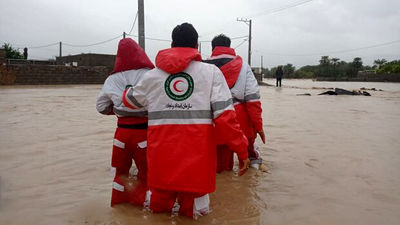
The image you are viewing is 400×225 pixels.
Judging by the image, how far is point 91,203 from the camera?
10.6ft

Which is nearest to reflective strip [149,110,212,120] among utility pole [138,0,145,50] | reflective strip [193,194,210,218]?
reflective strip [193,194,210,218]

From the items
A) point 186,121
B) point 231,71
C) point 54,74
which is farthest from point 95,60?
point 186,121

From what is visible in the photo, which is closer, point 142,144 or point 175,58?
point 175,58

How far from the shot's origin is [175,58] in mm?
2629

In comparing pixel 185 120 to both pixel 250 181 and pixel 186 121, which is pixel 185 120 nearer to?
pixel 186 121

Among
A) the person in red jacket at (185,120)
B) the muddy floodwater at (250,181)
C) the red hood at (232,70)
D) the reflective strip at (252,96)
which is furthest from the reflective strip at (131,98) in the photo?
the reflective strip at (252,96)

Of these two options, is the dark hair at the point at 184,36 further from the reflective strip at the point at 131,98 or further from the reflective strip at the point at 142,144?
the reflective strip at the point at 142,144

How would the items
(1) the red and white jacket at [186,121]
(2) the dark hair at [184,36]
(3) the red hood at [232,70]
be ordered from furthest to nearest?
(3) the red hood at [232,70] < (2) the dark hair at [184,36] < (1) the red and white jacket at [186,121]

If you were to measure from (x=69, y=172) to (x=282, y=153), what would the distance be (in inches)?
123

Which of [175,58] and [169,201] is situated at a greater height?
[175,58]

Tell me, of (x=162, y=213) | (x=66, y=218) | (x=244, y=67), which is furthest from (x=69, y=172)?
(x=244, y=67)

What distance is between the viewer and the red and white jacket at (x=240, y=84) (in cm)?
389

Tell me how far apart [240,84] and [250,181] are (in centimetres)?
113

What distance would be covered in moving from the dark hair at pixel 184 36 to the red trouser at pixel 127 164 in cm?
83
